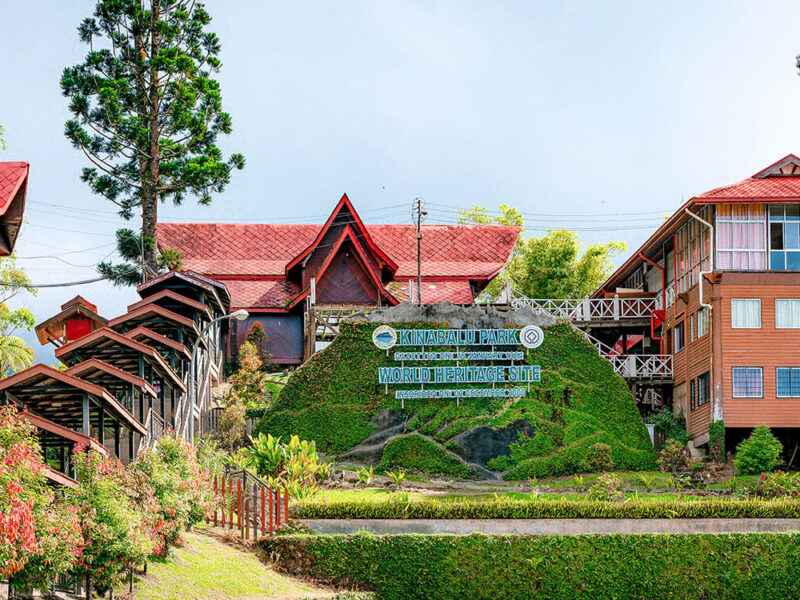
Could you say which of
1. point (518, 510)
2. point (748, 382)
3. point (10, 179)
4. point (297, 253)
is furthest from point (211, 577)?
point (297, 253)

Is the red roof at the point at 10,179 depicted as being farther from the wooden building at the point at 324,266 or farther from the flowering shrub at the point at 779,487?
the wooden building at the point at 324,266

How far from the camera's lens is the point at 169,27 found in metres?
55.9

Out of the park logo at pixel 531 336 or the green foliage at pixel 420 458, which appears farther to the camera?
the park logo at pixel 531 336

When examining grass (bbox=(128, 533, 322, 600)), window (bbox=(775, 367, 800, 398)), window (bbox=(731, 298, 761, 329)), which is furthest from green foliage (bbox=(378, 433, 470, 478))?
grass (bbox=(128, 533, 322, 600))

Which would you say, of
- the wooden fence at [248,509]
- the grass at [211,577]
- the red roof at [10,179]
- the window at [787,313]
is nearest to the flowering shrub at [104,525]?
the grass at [211,577]

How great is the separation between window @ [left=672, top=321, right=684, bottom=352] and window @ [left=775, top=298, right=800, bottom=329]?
4.76m

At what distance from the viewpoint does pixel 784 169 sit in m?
49.7

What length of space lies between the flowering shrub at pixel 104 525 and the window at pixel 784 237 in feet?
94.2

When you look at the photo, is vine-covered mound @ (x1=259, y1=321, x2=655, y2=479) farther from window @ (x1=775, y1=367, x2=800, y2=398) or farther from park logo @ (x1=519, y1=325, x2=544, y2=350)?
window @ (x1=775, y1=367, x2=800, y2=398)

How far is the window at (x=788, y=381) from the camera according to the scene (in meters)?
46.0

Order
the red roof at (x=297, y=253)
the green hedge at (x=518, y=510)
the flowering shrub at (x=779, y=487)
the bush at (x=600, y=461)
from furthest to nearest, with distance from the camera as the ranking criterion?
1. the red roof at (x=297, y=253)
2. the bush at (x=600, y=461)
3. the flowering shrub at (x=779, y=487)
4. the green hedge at (x=518, y=510)

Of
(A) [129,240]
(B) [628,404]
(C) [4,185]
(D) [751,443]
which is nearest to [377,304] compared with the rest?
(A) [129,240]

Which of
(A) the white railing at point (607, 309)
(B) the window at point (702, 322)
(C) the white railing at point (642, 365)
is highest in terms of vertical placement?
(A) the white railing at point (607, 309)

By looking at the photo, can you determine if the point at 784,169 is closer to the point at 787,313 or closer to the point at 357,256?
the point at 787,313
